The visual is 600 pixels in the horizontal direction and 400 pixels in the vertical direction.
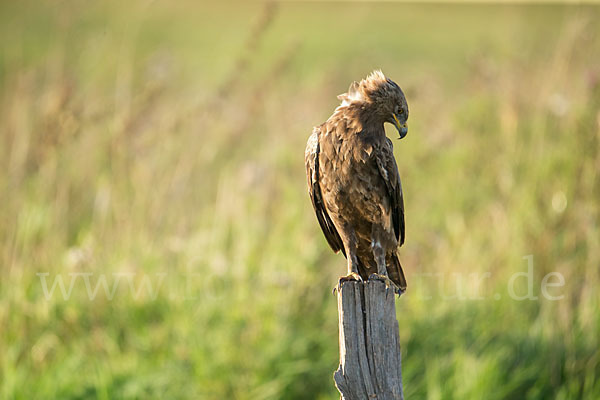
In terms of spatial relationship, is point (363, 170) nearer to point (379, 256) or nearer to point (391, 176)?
point (391, 176)

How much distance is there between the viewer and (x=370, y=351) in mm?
2143

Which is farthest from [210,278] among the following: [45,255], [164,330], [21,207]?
[21,207]

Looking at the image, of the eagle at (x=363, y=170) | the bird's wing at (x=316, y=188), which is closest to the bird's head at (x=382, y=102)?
the eagle at (x=363, y=170)

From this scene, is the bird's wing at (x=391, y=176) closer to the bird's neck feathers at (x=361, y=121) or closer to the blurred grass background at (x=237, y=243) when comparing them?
the bird's neck feathers at (x=361, y=121)

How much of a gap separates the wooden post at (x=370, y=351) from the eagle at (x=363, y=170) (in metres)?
0.28

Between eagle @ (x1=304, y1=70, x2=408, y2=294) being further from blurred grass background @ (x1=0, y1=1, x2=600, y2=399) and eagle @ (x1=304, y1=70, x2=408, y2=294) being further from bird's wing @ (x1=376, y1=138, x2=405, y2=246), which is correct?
blurred grass background @ (x1=0, y1=1, x2=600, y2=399)

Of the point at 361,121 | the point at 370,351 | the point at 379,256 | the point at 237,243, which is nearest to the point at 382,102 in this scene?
the point at 361,121

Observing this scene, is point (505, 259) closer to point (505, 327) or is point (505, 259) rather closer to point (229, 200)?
point (505, 327)

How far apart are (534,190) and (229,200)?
2.25 metres

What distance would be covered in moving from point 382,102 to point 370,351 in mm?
987

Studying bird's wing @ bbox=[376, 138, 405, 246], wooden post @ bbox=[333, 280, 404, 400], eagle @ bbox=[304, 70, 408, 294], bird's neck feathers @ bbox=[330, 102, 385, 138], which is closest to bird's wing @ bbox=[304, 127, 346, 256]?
eagle @ bbox=[304, 70, 408, 294]

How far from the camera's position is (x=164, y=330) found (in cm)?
387

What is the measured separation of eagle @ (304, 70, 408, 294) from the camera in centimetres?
Answer: 253

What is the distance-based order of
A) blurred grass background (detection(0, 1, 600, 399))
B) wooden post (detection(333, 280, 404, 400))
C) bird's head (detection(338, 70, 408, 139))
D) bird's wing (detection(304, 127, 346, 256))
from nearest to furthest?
wooden post (detection(333, 280, 404, 400)) < bird's head (detection(338, 70, 408, 139)) < bird's wing (detection(304, 127, 346, 256)) < blurred grass background (detection(0, 1, 600, 399))
